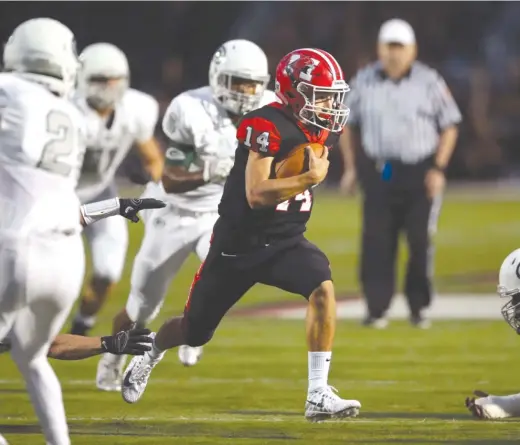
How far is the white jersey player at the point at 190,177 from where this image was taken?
601 centimetres

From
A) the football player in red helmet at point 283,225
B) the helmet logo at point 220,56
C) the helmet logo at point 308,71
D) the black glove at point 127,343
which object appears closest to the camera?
the black glove at point 127,343

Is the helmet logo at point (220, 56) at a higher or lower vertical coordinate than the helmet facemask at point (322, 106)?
lower

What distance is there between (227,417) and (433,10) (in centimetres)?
1690

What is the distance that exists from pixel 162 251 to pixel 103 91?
5.31ft

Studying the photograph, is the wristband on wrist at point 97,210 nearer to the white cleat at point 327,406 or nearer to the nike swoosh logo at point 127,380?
the white cleat at point 327,406

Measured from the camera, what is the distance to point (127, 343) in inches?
168

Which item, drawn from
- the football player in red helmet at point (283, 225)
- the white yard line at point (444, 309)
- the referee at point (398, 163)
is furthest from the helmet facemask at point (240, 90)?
the white yard line at point (444, 309)

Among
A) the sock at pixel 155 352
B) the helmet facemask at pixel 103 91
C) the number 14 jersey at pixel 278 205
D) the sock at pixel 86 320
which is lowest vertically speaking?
the sock at pixel 86 320

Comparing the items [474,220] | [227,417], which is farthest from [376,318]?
[474,220]

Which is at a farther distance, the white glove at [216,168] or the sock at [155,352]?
the white glove at [216,168]

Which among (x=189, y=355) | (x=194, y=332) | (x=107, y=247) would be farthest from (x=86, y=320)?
(x=194, y=332)

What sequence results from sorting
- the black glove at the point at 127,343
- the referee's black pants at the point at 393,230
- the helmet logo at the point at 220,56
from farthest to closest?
the referee's black pants at the point at 393,230, the helmet logo at the point at 220,56, the black glove at the point at 127,343

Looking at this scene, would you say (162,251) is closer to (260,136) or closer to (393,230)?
(260,136)

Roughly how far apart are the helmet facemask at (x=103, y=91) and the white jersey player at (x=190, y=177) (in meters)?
1.24
